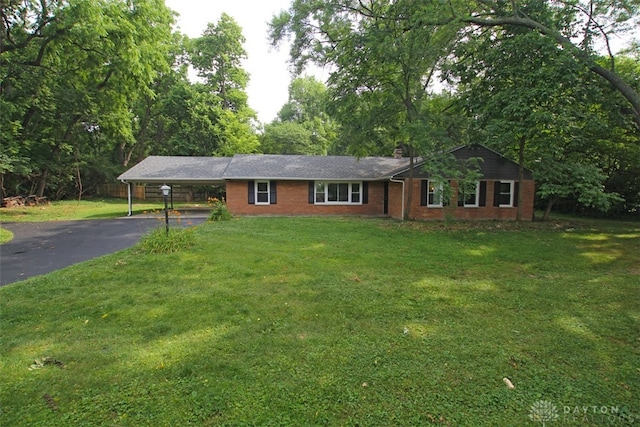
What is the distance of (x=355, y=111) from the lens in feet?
53.1

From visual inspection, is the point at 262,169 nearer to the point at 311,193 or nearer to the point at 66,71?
the point at 311,193

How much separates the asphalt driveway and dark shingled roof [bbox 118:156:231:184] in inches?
165

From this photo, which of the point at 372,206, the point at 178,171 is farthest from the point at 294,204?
the point at 178,171

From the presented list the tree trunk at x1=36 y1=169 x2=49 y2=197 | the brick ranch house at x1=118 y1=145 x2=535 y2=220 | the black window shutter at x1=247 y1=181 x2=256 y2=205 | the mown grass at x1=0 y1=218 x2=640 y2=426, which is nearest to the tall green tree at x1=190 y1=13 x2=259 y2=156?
the brick ranch house at x1=118 y1=145 x2=535 y2=220

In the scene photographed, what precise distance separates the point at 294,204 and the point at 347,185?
10.0 ft

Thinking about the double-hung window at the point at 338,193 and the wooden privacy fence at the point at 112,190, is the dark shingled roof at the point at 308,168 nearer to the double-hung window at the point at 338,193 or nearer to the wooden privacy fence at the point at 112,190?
the double-hung window at the point at 338,193

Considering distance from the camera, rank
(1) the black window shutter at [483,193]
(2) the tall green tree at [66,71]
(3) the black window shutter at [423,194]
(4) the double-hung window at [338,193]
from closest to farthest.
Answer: (2) the tall green tree at [66,71] < (3) the black window shutter at [423,194] < (1) the black window shutter at [483,193] < (4) the double-hung window at [338,193]

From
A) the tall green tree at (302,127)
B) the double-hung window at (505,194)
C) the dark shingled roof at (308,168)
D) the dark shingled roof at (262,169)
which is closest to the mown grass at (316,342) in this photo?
the double-hung window at (505,194)

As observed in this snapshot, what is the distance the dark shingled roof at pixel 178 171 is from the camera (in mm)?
18844

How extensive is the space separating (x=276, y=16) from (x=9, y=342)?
16.8m

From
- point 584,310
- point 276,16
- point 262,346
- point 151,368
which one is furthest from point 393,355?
point 276,16

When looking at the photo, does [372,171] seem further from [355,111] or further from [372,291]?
[372,291]

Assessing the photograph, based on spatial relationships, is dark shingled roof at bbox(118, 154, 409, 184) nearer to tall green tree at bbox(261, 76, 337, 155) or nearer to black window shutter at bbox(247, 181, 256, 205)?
black window shutter at bbox(247, 181, 256, 205)

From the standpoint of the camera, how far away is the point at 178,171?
65.2 feet
